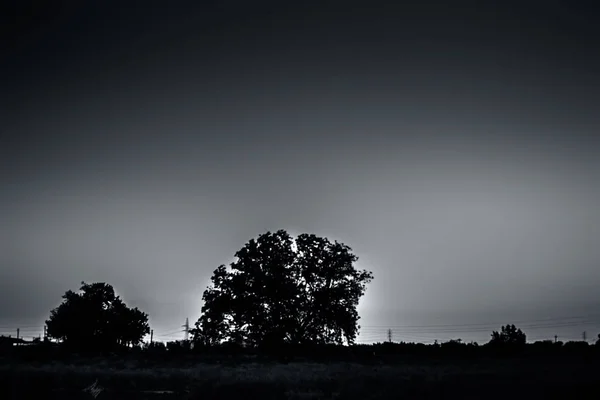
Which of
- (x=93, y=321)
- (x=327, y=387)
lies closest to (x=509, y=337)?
(x=327, y=387)

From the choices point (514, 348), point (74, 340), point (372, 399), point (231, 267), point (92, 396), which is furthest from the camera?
point (74, 340)

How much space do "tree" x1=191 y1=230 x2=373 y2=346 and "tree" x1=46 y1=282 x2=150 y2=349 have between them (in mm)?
25190

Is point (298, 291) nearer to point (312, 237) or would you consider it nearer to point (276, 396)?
point (312, 237)

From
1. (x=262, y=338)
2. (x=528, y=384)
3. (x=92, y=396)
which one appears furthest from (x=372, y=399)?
(x=262, y=338)

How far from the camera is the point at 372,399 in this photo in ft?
75.1

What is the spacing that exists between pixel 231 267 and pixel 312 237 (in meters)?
7.65

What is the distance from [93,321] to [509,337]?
4643cm

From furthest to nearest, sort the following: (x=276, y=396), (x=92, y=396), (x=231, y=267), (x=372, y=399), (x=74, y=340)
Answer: (x=74, y=340), (x=231, y=267), (x=92, y=396), (x=276, y=396), (x=372, y=399)

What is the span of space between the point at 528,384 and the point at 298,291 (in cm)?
3355

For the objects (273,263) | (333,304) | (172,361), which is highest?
(273,263)

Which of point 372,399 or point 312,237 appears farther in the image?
point 312,237

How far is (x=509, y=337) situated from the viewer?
56.9 m

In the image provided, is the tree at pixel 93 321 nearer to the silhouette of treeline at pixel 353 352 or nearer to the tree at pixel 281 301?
the silhouette of treeline at pixel 353 352

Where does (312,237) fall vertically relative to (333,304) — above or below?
above
